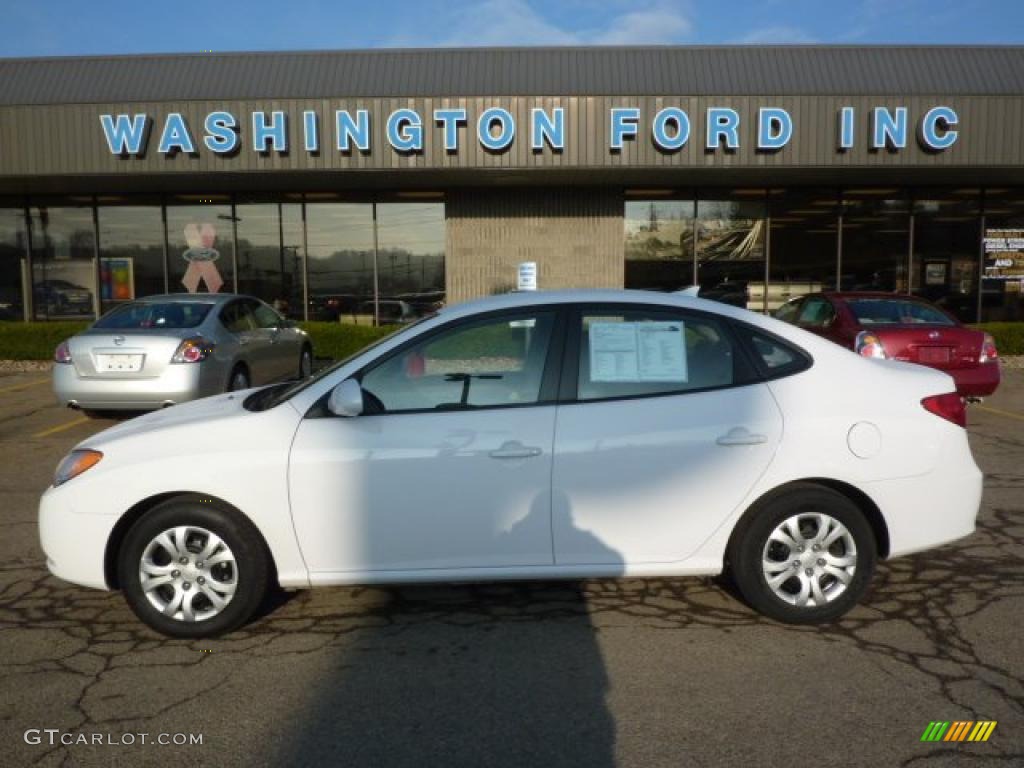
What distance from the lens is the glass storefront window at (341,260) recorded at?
56.5 feet

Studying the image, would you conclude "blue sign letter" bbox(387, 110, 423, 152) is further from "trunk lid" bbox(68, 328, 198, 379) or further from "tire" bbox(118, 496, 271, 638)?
"tire" bbox(118, 496, 271, 638)

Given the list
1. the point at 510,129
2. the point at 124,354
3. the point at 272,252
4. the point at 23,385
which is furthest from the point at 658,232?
the point at 23,385

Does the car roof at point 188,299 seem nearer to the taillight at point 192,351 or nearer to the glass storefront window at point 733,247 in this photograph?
the taillight at point 192,351

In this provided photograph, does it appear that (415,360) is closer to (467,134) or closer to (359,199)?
(467,134)

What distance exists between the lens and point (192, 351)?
27.4ft

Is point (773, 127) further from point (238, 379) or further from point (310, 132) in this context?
point (238, 379)

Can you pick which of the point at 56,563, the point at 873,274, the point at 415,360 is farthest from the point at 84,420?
the point at 873,274

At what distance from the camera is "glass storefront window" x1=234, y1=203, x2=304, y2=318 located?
1730 cm

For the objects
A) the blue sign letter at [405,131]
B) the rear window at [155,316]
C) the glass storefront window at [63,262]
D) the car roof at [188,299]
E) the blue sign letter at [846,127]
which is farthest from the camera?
the glass storefront window at [63,262]

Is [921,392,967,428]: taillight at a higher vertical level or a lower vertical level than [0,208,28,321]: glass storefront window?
lower

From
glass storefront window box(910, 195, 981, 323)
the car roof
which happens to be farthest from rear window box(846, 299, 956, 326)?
glass storefront window box(910, 195, 981, 323)

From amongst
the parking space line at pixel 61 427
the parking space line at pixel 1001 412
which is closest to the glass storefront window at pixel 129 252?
the parking space line at pixel 61 427

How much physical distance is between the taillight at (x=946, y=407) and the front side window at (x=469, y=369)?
1.84 metres

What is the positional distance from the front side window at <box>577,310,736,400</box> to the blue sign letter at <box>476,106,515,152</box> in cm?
1024
